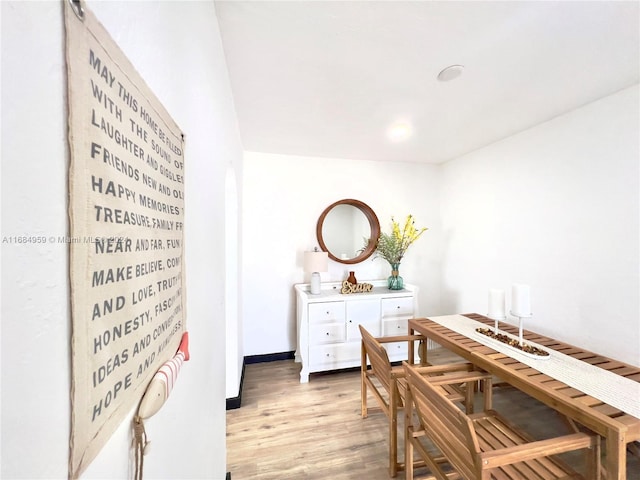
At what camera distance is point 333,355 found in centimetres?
262

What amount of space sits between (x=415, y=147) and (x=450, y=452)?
2.61 metres

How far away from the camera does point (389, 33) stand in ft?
4.08

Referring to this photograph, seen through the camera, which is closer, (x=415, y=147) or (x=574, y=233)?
(x=574, y=233)

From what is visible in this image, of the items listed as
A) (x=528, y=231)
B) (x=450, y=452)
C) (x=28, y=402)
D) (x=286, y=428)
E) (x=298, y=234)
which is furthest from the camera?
(x=298, y=234)

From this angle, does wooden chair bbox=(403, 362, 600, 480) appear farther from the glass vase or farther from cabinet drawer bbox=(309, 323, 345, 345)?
the glass vase

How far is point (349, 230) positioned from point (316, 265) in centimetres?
71

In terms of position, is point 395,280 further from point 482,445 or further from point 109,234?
point 109,234

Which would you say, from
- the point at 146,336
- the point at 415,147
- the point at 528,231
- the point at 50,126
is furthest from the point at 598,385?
the point at 415,147

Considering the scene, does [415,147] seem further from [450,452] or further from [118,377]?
[118,377]

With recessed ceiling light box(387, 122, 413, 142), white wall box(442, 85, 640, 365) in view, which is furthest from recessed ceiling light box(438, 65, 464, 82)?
white wall box(442, 85, 640, 365)

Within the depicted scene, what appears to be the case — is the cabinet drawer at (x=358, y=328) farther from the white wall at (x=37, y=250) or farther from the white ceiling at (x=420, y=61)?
the white wall at (x=37, y=250)

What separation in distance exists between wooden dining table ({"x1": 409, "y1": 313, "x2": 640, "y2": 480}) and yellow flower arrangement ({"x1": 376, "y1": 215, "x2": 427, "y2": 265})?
1.17m

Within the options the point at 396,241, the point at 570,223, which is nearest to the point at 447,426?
the point at 570,223

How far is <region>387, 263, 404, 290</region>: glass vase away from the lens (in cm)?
298
